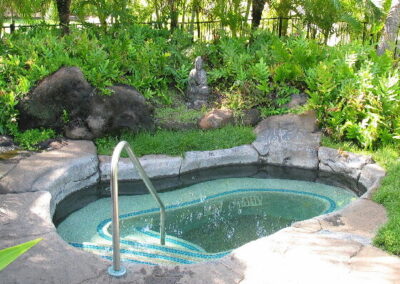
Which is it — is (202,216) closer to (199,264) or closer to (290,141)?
(199,264)

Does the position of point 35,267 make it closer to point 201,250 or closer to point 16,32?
point 201,250

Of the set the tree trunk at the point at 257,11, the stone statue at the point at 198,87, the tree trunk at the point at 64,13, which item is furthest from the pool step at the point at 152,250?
the tree trunk at the point at 257,11

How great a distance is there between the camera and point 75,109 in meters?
7.60

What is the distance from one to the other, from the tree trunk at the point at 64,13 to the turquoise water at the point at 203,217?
5.25 meters

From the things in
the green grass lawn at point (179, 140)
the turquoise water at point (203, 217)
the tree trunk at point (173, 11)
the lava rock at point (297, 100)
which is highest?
the tree trunk at point (173, 11)

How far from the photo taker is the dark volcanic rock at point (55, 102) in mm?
7512

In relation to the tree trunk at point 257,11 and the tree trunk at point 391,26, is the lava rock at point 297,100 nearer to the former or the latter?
the tree trunk at point 391,26

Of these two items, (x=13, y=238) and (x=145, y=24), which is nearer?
(x=13, y=238)

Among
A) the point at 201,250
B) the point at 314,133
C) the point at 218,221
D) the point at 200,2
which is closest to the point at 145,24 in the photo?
the point at 200,2

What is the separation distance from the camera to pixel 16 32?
32.9ft

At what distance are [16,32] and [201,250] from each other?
23.2 feet

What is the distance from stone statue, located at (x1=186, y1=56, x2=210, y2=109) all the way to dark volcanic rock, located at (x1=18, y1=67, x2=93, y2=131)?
2.07m

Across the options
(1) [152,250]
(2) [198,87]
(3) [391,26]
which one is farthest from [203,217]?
(3) [391,26]

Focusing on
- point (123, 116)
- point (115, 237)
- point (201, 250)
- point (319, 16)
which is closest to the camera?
point (115, 237)
